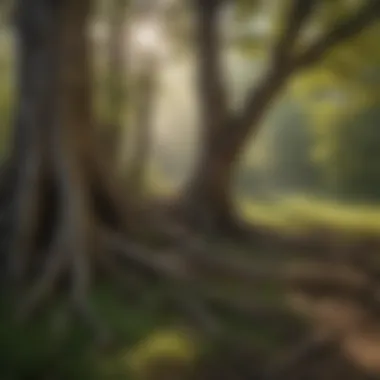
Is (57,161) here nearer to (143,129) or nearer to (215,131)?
(143,129)

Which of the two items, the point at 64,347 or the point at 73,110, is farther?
the point at 73,110

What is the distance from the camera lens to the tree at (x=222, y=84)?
6.55 ft

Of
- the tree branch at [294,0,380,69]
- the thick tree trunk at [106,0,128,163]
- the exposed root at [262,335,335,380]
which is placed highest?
the tree branch at [294,0,380,69]

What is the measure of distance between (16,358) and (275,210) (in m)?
0.71

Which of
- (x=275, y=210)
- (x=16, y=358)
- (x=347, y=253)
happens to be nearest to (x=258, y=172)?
(x=275, y=210)

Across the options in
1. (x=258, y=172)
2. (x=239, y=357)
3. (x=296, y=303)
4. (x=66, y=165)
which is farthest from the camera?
(x=258, y=172)

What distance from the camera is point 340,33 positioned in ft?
6.78

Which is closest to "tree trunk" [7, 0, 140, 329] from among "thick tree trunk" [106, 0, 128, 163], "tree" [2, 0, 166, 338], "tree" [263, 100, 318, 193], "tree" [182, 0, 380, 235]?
"tree" [2, 0, 166, 338]

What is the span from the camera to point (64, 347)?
159 cm

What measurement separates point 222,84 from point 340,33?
33 cm

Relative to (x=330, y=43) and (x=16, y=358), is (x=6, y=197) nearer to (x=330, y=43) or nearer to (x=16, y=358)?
(x=16, y=358)

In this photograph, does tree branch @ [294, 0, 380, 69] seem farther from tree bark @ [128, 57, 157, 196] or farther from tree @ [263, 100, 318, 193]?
tree bark @ [128, 57, 157, 196]

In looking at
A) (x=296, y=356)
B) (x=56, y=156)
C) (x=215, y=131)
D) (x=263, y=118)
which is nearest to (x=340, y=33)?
(x=263, y=118)

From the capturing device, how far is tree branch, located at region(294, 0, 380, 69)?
6.56ft
